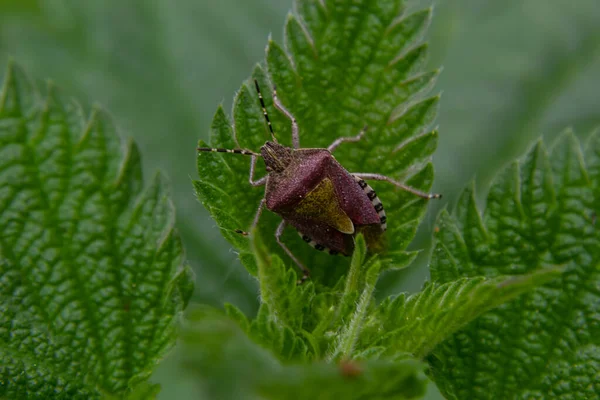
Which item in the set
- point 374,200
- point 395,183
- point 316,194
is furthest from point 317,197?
point 395,183

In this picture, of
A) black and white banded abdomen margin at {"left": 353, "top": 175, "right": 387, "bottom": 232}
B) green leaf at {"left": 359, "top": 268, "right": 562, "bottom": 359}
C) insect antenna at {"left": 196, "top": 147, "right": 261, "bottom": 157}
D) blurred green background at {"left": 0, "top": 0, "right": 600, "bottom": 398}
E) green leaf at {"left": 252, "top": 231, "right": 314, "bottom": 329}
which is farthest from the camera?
blurred green background at {"left": 0, "top": 0, "right": 600, "bottom": 398}

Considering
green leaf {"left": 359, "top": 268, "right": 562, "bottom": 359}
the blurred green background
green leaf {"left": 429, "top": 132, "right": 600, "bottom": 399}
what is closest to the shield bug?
green leaf {"left": 429, "top": 132, "right": 600, "bottom": 399}

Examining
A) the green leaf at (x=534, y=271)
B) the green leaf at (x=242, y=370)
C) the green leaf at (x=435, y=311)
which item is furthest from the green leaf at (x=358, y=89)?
the green leaf at (x=242, y=370)

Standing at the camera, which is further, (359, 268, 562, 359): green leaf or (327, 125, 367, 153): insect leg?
(327, 125, 367, 153): insect leg

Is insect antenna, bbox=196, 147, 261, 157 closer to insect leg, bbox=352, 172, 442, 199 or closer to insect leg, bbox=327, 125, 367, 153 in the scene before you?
insect leg, bbox=327, 125, 367, 153

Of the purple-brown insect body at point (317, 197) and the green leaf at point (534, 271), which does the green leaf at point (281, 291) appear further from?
the green leaf at point (534, 271)
